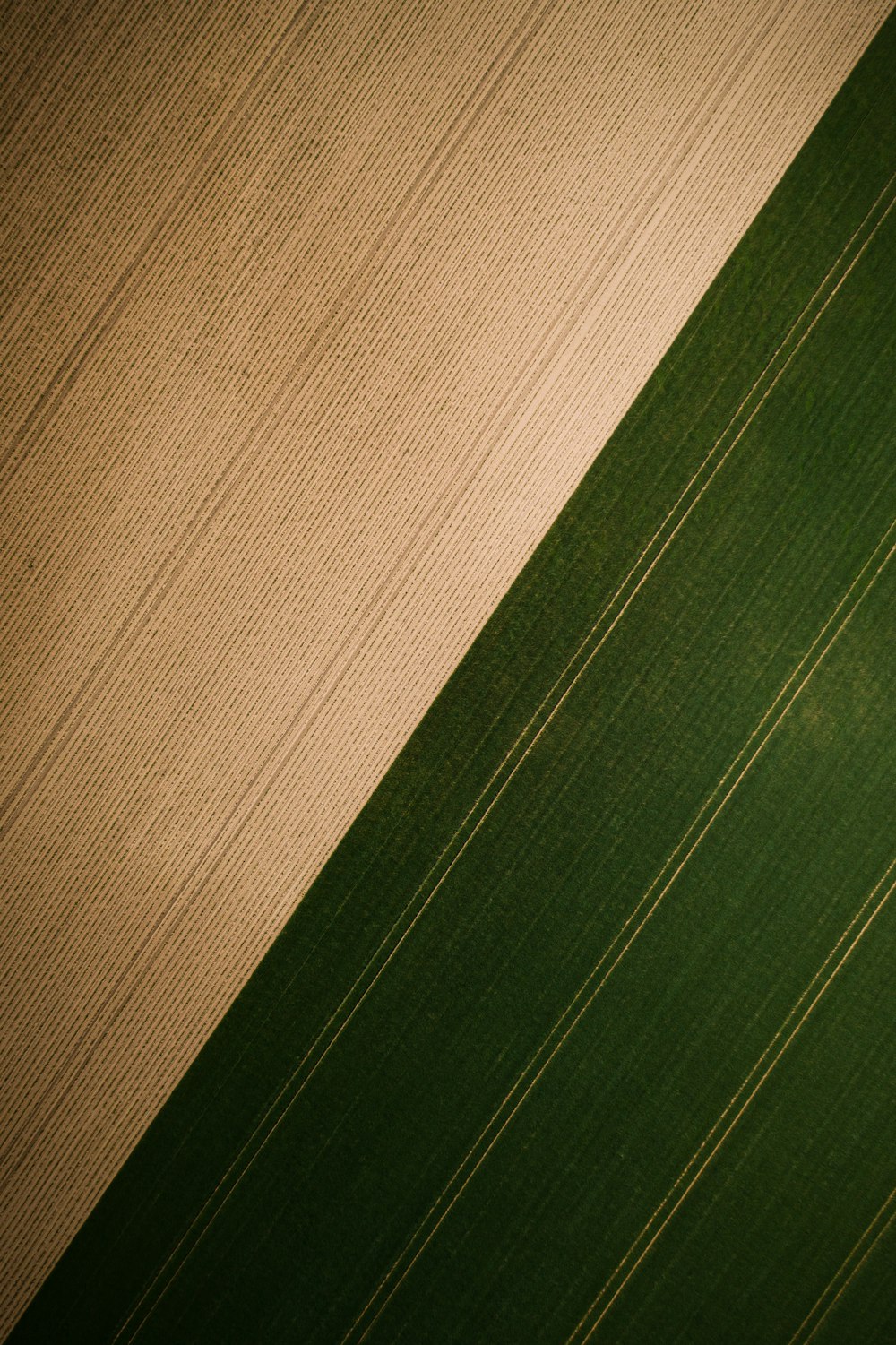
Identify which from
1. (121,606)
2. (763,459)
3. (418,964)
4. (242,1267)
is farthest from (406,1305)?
(763,459)

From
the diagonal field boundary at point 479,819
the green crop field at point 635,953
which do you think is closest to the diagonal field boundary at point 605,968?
the green crop field at point 635,953

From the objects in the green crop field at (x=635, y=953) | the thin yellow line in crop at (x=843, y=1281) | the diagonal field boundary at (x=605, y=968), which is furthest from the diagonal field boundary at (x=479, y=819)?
the thin yellow line in crop at (x=843, y=1281)

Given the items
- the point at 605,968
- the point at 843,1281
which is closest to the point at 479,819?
the point at 605,968

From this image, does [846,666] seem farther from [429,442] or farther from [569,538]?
[429,442]

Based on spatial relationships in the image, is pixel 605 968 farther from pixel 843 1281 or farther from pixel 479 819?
pixel 843 1281

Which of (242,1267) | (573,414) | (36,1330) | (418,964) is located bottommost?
(36,1330)

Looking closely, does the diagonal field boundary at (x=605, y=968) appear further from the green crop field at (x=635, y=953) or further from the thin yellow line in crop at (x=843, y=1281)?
the thin yellow line in crop at (x=843, y=1281)

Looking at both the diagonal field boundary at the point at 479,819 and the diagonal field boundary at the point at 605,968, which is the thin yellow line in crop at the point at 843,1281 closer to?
the diagonal field boundary at the point at 605,968

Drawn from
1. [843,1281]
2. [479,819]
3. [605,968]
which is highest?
[479,819]
